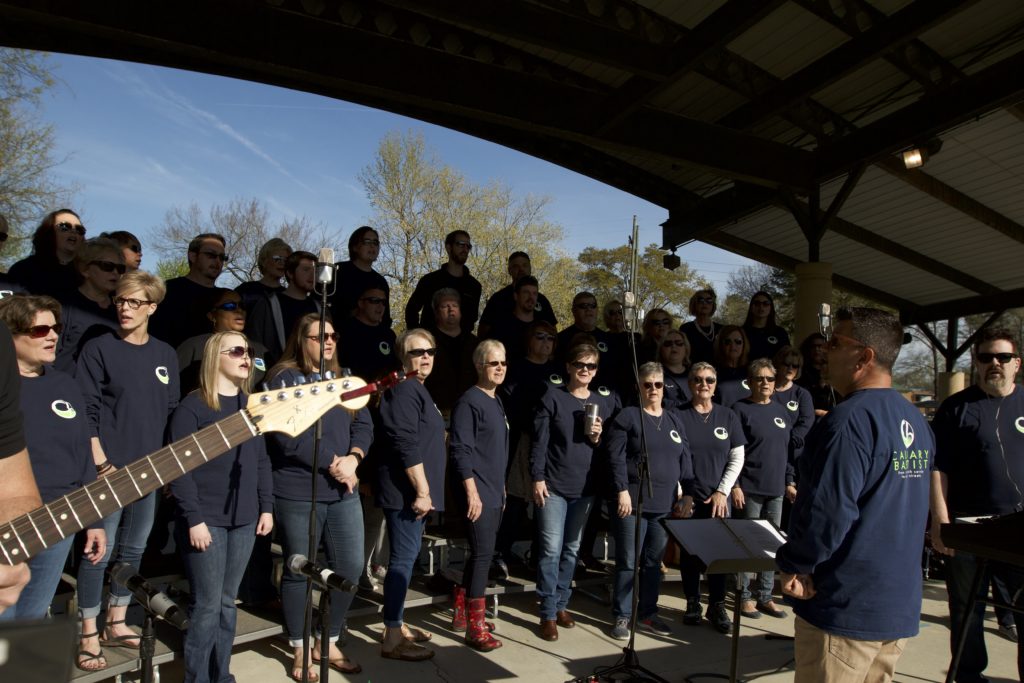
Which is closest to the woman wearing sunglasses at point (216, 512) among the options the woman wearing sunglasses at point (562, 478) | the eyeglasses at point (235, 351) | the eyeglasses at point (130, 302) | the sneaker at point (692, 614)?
the eyeglasses at point (235, 351)

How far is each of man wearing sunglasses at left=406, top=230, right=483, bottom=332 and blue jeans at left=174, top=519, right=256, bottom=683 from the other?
3340 millimetres

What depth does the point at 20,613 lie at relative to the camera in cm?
298

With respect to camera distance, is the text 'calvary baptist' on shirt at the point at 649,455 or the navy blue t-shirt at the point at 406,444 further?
the text 'calvary baptist' on shirt at the point at 649,455

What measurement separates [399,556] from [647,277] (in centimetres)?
3722

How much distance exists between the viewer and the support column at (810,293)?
11.0 m

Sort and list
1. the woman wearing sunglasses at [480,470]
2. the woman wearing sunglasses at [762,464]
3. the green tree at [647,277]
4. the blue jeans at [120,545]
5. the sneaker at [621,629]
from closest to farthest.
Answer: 1. the blue jeans at [120,545]
2. the woman wearing sunglasses at [480,470]
3. the sneaker at [621,629]
4. the woman wearing sunglasses at [762,464]
5. the green tree at [647,277]

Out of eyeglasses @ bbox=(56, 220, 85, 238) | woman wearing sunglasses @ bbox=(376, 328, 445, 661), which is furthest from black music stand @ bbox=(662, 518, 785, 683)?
eyeglasses @ bbox=(56, 220, 85, 238)

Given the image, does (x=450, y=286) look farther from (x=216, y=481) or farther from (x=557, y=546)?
(x=216, y=481)

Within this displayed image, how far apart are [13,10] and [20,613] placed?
4.59m

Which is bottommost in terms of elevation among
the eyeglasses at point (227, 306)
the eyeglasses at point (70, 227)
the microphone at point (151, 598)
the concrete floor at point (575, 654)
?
the concrete floor at point (575, 654)

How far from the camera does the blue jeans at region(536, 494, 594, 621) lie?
5.21m

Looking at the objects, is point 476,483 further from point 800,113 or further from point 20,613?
point 800,113

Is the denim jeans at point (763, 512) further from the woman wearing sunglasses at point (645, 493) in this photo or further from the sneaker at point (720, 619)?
the woman wearing sunglasses at point (645, 493)

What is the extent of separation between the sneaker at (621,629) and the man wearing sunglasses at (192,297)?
12.2 ft
